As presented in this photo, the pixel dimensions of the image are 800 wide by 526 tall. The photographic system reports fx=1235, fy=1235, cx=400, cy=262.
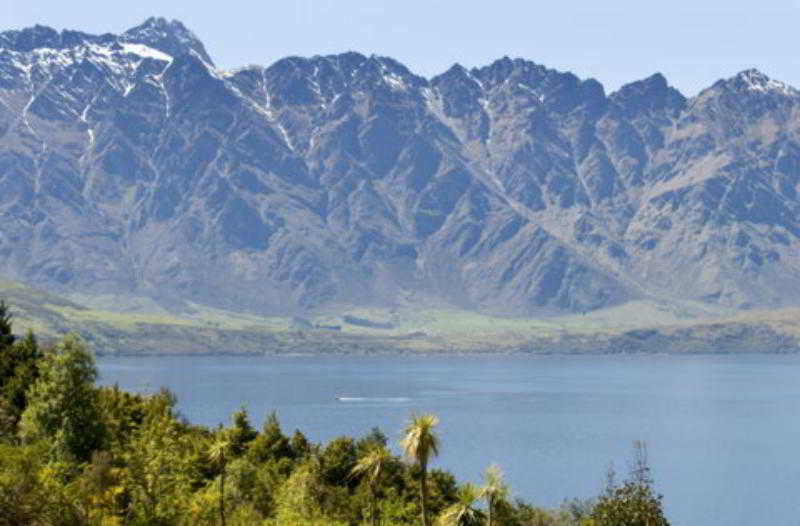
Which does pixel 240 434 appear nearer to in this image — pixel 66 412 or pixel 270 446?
pixel 270 446

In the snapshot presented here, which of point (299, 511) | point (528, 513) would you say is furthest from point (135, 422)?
point (528, 513)

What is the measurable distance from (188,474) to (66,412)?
13.1 metres

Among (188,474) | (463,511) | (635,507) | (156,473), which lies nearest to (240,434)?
(188,474)

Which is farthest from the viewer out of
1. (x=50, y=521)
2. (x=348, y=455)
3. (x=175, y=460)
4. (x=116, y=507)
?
(x=348, y=455)

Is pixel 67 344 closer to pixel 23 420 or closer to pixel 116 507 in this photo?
pixel 23 420

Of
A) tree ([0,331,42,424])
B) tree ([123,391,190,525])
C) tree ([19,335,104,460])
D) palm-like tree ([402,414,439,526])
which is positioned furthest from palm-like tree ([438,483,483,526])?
tree ([0,331,42,424])

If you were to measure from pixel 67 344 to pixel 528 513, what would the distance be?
50016 mm

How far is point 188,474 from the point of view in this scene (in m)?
112

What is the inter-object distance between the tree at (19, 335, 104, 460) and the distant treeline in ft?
0.33

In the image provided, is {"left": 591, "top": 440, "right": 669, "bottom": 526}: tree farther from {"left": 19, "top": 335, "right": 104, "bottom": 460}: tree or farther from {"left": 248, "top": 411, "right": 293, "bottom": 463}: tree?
{"left": 248, "top": 411, "right": 293, "bottom": 463}: tree

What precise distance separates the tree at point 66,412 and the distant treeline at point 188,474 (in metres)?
0.10

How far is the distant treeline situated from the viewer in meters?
75.9

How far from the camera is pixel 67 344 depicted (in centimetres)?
11088

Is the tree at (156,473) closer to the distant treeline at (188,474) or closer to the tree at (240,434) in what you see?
the distant treeline at (188,474)
